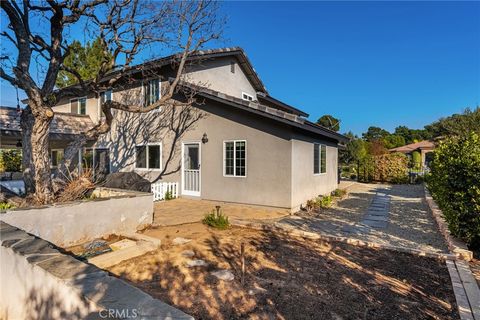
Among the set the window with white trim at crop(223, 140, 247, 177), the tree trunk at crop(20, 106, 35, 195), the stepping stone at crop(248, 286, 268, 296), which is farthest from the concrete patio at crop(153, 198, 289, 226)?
the stepping stone at crop(248, 286, 268, 296)

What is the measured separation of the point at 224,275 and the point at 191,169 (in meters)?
8.09

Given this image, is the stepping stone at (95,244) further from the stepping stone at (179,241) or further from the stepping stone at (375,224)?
the stepping stone at (375,224)

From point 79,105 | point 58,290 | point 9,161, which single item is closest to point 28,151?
point 58,290

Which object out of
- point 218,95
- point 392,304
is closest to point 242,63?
point 218,95

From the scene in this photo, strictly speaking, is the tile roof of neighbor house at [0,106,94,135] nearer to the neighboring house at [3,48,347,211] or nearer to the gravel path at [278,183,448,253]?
the neighboring house at [3,48,347,211]

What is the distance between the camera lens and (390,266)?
4871mm

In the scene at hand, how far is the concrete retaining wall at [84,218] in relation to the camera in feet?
16.6

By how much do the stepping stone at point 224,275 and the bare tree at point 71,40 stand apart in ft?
15.5

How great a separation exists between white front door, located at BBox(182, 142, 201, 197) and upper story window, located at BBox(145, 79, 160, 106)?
2.75m

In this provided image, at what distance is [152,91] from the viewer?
12930 millimetres

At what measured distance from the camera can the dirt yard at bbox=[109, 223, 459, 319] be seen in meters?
3.36

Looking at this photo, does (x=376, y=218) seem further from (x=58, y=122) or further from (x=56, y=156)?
(x=56, y=156)

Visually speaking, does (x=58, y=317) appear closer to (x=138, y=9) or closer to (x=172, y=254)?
(x=172, y=254)

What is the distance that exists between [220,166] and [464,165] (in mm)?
7570
